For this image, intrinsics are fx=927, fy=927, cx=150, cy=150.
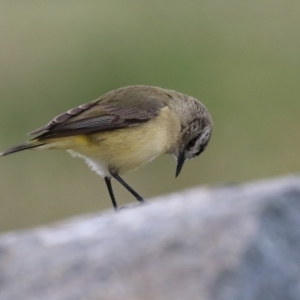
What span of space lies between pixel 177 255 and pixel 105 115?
4567 mm

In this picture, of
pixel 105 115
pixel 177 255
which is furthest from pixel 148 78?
pixel 177 255

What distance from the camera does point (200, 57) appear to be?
18.8 metres

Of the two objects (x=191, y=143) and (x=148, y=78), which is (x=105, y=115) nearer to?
(x=191, y=143)

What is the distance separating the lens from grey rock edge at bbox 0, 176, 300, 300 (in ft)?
11.2

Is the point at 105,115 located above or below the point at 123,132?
above

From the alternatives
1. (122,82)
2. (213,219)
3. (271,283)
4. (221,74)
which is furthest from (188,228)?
(221,74)

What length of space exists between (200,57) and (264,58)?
1.57m

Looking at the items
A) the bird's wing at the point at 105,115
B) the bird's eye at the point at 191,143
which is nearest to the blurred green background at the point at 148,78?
the bird's eye at the point at 191,143

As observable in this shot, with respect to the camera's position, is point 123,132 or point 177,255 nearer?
point 177,255

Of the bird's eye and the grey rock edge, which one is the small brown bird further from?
the grey rock edge

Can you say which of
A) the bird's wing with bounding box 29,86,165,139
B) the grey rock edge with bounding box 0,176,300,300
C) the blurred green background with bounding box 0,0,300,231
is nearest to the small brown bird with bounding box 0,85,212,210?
the bird's wing with bounding box 29,86,165,139

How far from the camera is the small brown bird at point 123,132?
780 centimetres

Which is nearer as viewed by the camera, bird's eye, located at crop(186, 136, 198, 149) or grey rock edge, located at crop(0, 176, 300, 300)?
grey rock edge, located at crop(0, 176, 300, 300)

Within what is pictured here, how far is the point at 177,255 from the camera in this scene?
3.52 metres
